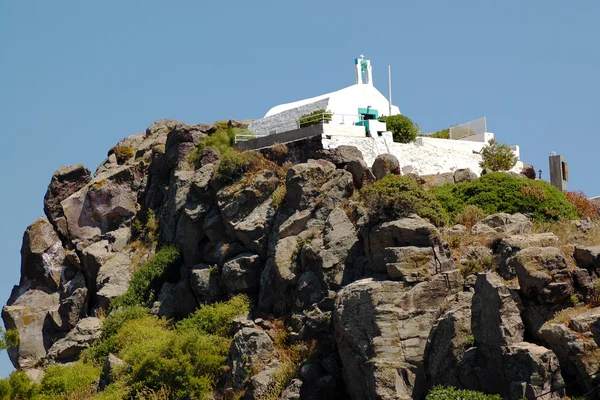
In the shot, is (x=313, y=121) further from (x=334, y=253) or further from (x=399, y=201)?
(x=399, y=201)

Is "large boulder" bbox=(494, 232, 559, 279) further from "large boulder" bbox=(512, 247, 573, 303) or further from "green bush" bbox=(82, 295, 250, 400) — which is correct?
"green bush" bbox=(82, 295, 250, 400)

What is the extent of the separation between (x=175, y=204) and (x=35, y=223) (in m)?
8.75

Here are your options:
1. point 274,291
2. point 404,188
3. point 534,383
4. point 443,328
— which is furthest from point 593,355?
point 274,291

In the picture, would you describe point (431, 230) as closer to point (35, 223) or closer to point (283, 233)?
point (283, 233)

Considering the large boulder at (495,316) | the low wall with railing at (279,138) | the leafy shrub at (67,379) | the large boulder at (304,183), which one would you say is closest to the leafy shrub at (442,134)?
the low wall with railing at (279,138)

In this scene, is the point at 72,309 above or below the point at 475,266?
below

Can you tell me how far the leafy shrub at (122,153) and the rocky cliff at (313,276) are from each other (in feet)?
0.32

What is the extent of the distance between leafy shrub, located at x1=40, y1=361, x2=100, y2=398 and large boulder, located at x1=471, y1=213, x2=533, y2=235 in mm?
15068

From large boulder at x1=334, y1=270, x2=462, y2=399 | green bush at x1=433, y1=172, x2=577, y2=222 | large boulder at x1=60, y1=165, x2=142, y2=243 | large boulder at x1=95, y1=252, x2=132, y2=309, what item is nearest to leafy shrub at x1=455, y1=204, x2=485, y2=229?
green bush at x1=433, y1=172, x2=577, y2=222

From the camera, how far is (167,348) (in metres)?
41.1

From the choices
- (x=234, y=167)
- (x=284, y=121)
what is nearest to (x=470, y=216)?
(x=234, y=167)

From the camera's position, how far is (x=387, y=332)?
115ft

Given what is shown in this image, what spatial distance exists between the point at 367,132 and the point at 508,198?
7.52 meters

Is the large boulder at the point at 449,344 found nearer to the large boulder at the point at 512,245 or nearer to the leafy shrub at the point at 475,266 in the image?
the large boulder at the point at 512,245
